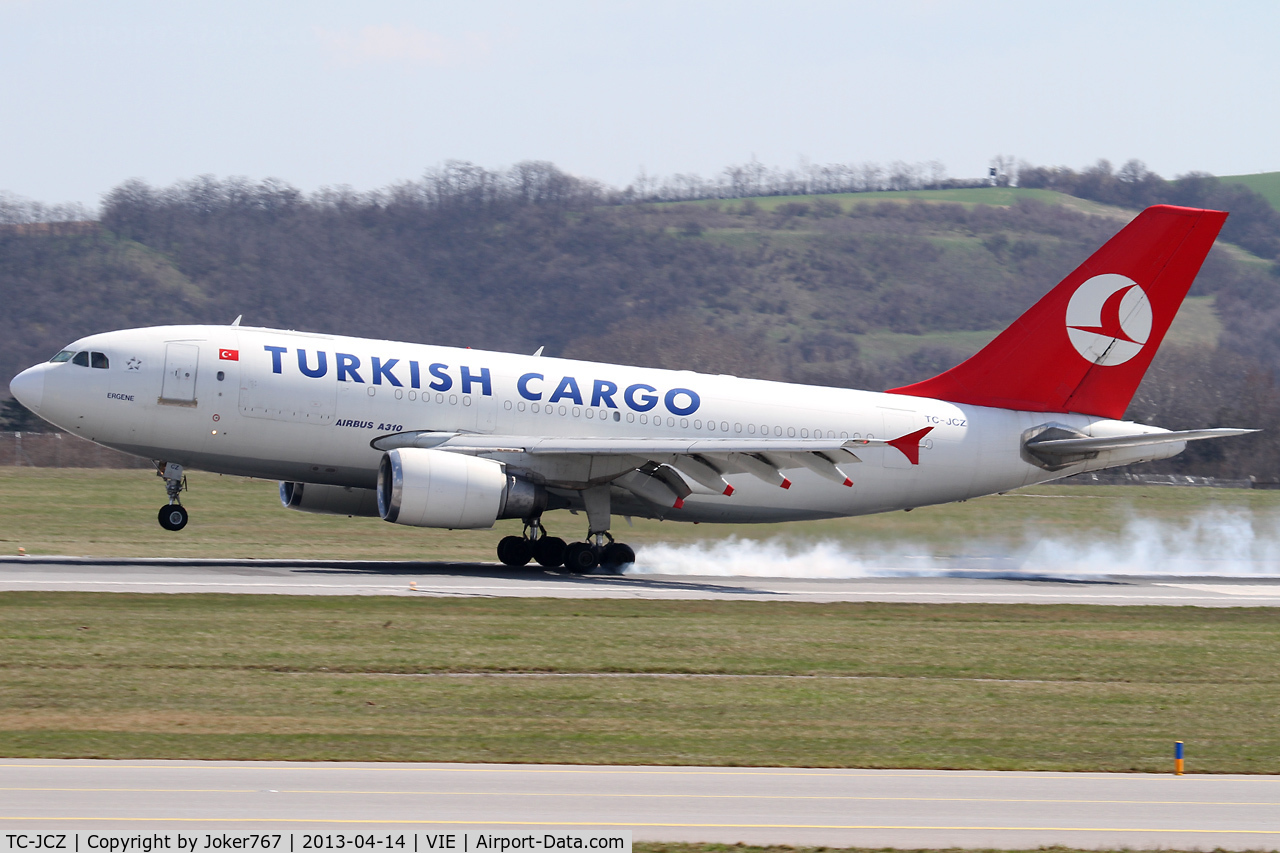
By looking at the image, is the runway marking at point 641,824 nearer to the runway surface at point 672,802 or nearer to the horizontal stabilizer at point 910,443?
the runway surface at point 672,802

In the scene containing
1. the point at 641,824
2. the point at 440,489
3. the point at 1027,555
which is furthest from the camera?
the point at 1027,555

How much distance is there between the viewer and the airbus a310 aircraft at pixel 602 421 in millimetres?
29406

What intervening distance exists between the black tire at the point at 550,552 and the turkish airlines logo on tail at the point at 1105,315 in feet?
43.6

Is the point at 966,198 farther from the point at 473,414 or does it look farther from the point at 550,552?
the point at 473,414

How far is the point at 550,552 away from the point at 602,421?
122 inches

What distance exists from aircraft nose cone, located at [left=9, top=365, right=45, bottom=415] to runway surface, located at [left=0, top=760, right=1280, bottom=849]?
750 inches

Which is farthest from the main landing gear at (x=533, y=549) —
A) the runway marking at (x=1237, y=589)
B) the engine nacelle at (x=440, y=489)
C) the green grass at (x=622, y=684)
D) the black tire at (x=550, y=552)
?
the runway marking at (x=1237, y=589)

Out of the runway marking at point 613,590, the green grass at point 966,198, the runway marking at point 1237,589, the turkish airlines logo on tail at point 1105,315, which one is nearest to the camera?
the runway marking at point 613,590

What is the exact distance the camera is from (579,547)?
103 ft

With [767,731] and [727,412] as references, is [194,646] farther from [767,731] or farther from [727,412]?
[727,412]

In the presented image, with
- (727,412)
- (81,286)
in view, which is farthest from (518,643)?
(81,286)

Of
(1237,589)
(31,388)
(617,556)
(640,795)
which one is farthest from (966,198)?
(640,795)

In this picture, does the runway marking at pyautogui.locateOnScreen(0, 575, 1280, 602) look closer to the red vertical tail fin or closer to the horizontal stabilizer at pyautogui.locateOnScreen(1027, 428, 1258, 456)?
the horizontal stabilizer at pyautogui.locateOnScreen(1027, 428, 1258, 456)

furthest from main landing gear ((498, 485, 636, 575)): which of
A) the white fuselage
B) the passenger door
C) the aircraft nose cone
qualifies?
the aircraft nose cone
